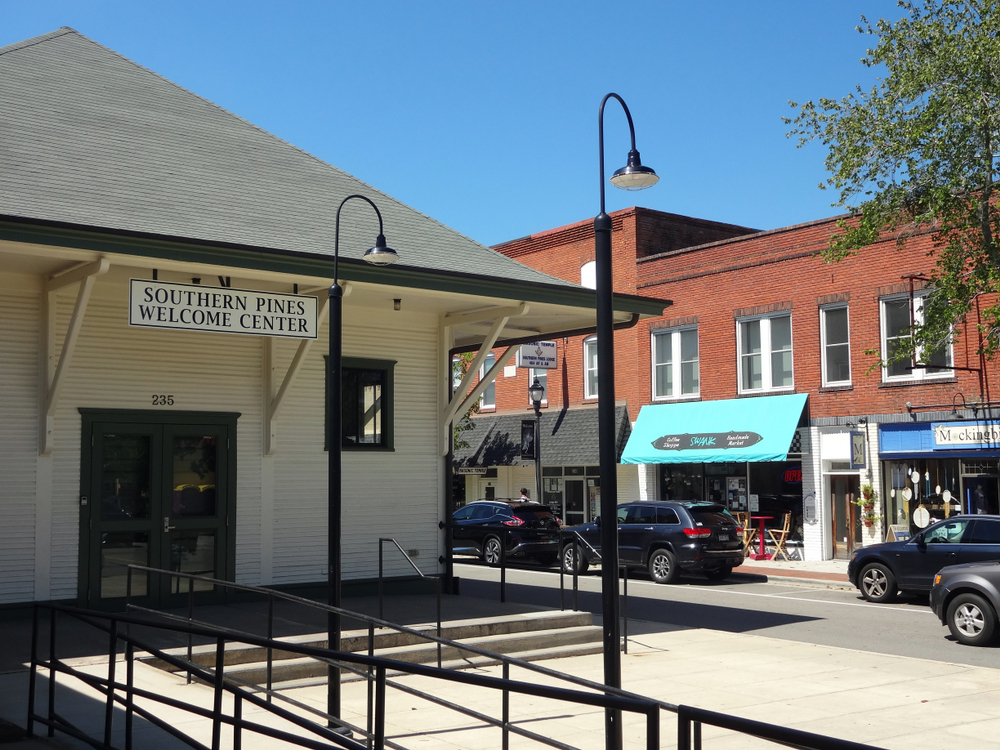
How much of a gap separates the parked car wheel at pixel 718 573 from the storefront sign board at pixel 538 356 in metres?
10.9

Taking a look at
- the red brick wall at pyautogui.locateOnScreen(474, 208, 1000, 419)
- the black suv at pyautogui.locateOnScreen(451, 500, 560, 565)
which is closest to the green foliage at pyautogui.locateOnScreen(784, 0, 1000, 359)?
the red brick wall at pyautogui.locateOnScreen(474, 208, 1000, 419)

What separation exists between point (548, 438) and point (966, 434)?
1415 centimetres

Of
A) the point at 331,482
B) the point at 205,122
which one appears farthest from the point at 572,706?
the point at 205,122

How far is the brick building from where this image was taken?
2422 centimetres

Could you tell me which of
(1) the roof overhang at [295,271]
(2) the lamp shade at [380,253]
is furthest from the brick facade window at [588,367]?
(2) the lamp shade at [380,253]

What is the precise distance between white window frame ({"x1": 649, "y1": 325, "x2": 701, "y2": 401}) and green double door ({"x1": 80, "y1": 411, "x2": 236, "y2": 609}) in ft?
59.8

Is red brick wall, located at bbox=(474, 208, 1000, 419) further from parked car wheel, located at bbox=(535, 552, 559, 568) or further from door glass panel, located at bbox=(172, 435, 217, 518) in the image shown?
door glass panel, located at bbox=(172, 435, 217, 518)

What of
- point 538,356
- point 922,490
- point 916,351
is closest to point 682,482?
point 538,356

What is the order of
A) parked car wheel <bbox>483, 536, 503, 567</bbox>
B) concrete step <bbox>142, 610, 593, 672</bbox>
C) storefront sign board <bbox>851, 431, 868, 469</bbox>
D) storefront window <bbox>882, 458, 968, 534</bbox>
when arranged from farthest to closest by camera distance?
parked car wheel <bbox>483, 536, 503, 567</bbox>
storefront sign board <bbox>851, 431, 868, 469</bbox>
storefront window <bbox>882, 458, 968, 534</bbox>
concrete step <bbox>142, 610, 593, 672</bbox>

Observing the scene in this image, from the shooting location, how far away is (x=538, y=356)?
3356cm

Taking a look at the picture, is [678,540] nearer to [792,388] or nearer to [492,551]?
[492,551]

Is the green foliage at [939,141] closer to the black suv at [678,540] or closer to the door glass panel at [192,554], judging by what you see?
the black suv at [678,540]

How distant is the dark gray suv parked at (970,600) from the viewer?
13.7m

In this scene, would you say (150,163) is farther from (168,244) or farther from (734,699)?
(734,699)
